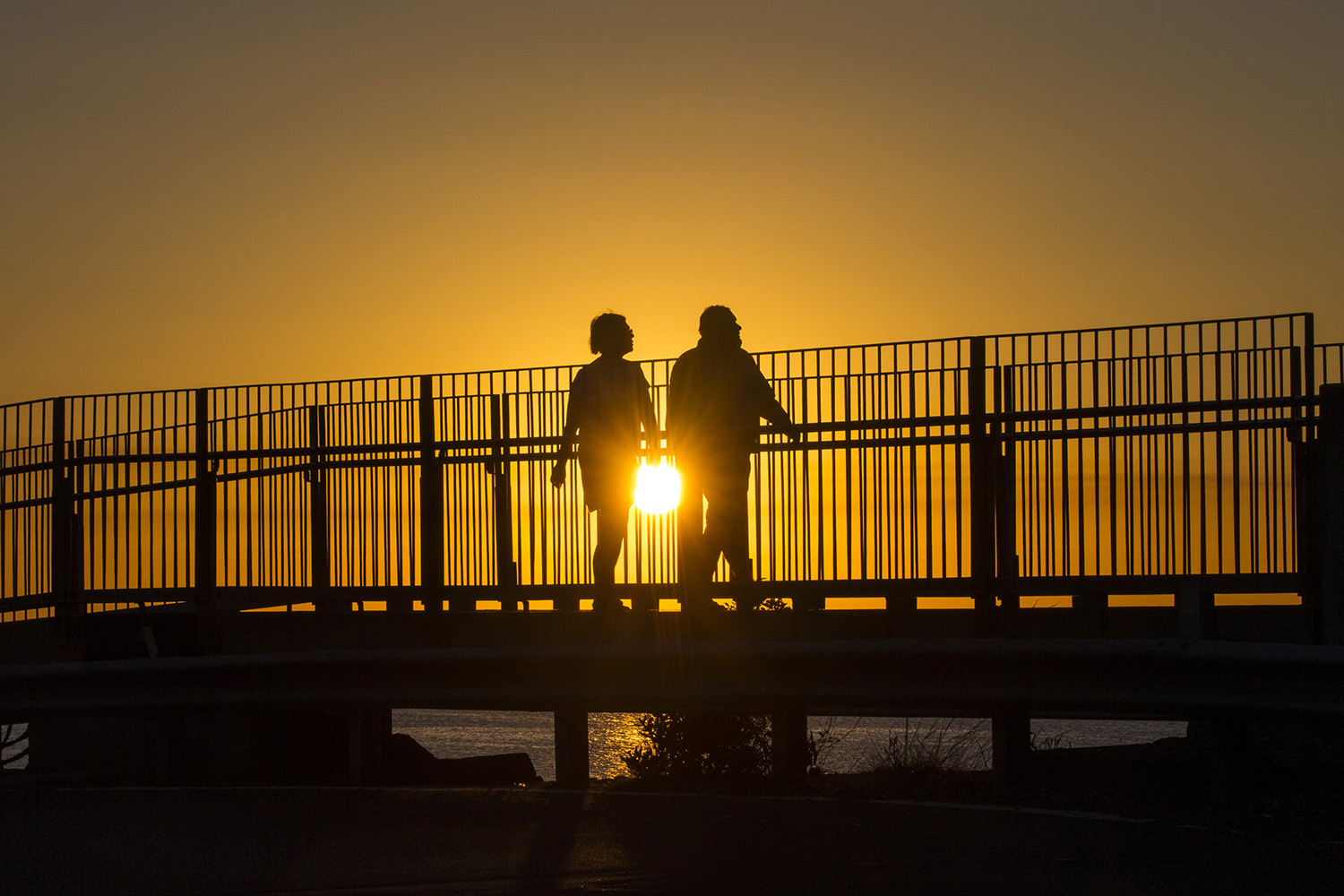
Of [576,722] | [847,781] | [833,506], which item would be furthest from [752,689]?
[833,506]

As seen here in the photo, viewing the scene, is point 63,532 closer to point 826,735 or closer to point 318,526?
point 318,526

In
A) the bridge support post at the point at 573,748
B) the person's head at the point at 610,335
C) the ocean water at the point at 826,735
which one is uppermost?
the person's head at the point at 610,335

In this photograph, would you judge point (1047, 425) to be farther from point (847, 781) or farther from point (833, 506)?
point (847, 781)

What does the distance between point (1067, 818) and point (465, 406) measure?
17.7 ft

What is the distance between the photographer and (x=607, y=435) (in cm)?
862

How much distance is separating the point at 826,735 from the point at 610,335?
2.83 meters

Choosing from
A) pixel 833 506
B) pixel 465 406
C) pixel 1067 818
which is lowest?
pixel 1067 818

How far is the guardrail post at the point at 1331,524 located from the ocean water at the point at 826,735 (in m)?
1.52

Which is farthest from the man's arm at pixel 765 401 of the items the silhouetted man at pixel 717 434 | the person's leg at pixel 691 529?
the person's leg at pixel 691 529

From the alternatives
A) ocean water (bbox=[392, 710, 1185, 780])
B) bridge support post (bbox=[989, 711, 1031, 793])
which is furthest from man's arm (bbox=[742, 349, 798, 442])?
bridge support post (bbox=[989, 711, 1031, 793])

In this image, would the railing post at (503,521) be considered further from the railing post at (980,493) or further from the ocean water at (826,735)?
the railing post at (980,493)

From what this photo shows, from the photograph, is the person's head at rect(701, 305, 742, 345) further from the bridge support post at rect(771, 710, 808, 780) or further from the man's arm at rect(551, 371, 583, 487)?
the bridge support post at rect(771, 710, 808, 780)

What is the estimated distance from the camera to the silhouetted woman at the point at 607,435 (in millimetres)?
8578

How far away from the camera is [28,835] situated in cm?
581
